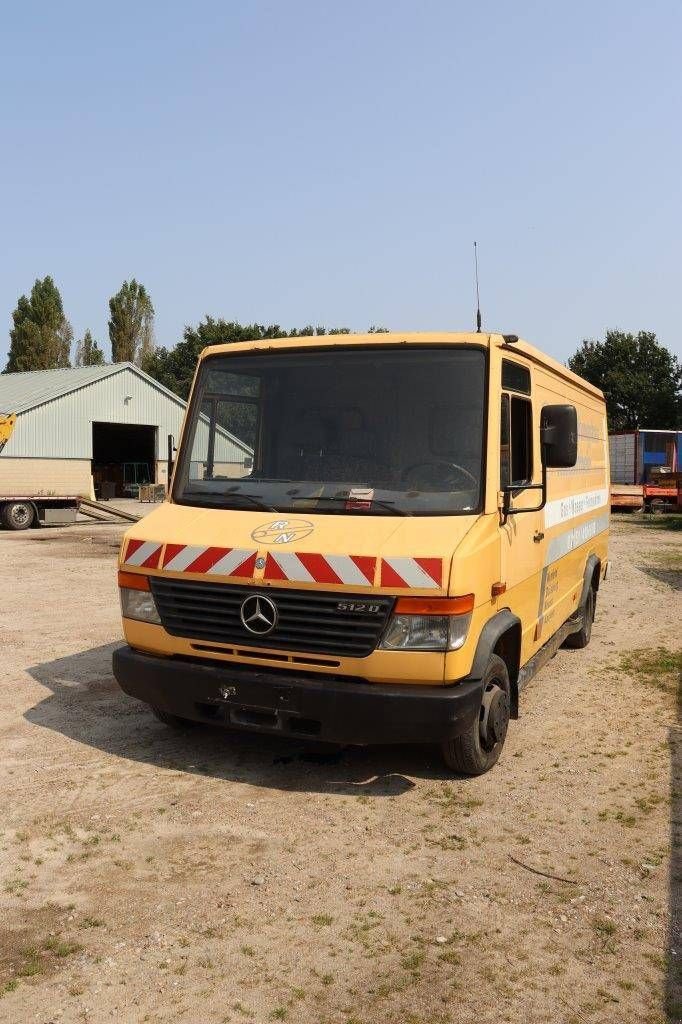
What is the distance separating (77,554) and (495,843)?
14626 millimetres

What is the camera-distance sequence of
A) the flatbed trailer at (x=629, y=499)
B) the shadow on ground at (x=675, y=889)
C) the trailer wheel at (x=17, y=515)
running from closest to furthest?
the shadow on ground at (x=675, y=889)
the trailer wheel at (x=17, y=515)
the flatbed trailer at (x=629, y=499)

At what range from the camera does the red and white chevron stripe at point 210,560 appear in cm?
457

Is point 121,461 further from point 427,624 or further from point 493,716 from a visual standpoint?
point 427,624

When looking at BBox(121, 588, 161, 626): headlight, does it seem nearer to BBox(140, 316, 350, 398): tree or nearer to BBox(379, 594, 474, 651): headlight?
BBox(379, 594, 474, 651): headlight

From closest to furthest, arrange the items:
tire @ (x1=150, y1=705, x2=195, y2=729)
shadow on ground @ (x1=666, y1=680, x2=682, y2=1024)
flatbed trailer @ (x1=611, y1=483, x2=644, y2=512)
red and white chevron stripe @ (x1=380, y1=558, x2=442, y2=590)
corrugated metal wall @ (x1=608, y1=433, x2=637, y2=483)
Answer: shadow on ground @ (x1=666, y1=680, x2=682, y2=1024)
red and white chevron stripe @ (x1=380, y1=558, x2=442, y2=590)
tire @ (x1=150, y1=705, x2=195, y2=729)
flatbed trailer @ (x1=611, y1=483, x2=644, y2=512)
corrugated metal wall @ (x1=608, y1=433, x2=637, y2=483)

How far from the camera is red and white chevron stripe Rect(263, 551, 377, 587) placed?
14.1ft

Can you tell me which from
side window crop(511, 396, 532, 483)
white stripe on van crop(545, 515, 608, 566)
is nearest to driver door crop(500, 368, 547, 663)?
side window crop(511, 396, 532, 483)

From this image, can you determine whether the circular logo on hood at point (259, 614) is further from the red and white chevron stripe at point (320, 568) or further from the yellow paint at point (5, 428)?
the yellow paint at point (5, 428)

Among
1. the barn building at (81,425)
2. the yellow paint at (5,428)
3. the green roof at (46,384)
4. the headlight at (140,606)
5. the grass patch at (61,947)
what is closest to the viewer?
the grass patch at (61,947)

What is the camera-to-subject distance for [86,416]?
3609cm

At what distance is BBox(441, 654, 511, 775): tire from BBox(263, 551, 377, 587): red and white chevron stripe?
93 cm

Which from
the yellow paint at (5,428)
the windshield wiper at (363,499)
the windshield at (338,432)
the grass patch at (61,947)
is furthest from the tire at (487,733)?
the yellow paint at (5,428)

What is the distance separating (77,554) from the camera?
17375 millimetres

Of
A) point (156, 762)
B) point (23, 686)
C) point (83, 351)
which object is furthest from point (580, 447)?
point (83, 351)
